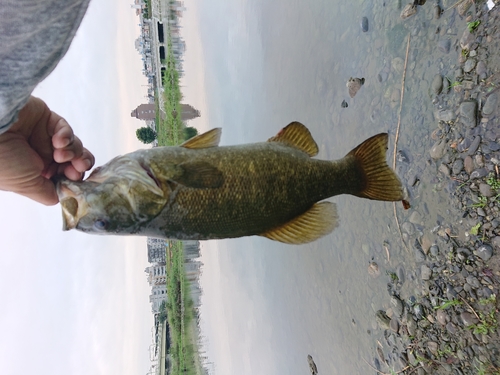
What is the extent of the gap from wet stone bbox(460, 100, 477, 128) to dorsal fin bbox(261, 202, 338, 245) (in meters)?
2.77

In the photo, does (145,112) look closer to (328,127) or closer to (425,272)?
(328,127)

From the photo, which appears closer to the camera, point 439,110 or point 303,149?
point 303,149

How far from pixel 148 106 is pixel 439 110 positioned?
938 inches

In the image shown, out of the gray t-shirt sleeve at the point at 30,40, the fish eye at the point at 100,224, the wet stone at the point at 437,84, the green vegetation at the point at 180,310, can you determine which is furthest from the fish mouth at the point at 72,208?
the green vegetation at the point at 180,310

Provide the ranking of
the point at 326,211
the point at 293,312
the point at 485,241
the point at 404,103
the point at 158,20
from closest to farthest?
1. the point at 326,211
2. the point at 485,241
3. the point at 404,103
4. the point at 293,312
5. the point at 158,20

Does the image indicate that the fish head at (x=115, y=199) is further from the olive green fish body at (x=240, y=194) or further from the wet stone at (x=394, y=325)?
the wet stone at (x=394, y=325)

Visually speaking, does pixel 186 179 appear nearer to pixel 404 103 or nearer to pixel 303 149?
pixel 303 149

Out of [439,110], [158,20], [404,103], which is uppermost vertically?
[158,20]

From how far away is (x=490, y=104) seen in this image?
4.14 metres

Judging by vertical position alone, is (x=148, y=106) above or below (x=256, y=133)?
above

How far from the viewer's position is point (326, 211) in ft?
9.12

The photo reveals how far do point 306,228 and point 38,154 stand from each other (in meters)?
1.94

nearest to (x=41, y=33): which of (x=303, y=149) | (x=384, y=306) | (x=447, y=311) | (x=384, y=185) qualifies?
(x=303, y=149)

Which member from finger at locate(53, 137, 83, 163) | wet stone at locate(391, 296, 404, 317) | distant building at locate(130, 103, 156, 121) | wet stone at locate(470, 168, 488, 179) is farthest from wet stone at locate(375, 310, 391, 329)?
distant building at locate(130, 103, 156, 121)
